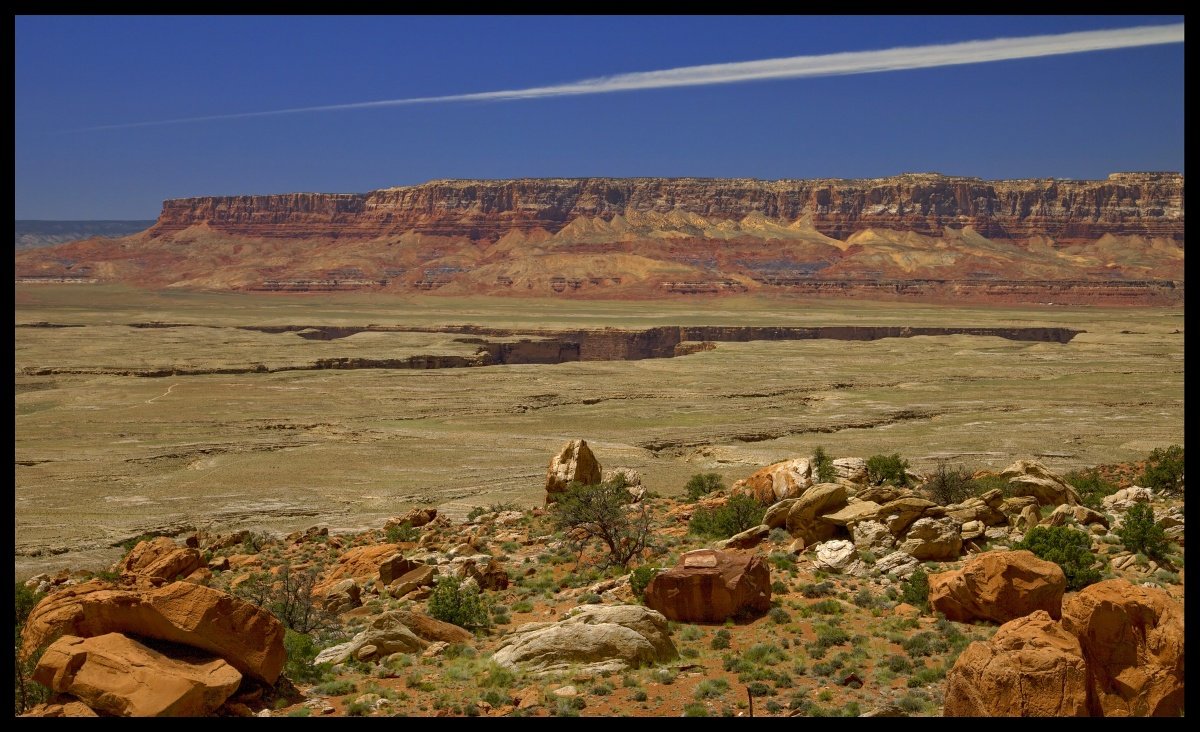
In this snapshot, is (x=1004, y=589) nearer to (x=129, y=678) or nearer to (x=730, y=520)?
(x=730, y=520)

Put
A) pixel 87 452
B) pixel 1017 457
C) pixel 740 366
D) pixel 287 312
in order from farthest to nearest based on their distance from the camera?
1. pixel 287 312
2. pixel 740 366
3. pixel 87 452
4. pixel 1017 457

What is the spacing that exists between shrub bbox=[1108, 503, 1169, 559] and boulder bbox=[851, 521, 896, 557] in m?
4.13

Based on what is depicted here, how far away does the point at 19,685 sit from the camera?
1320 centimetres

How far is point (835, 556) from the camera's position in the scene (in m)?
20.2

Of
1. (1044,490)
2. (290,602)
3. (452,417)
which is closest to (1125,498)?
(1044,490)

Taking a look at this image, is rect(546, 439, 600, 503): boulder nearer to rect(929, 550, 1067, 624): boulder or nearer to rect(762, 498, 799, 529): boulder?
rect(762, 498, 799, 529): boulder

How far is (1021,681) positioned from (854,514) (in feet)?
32.7

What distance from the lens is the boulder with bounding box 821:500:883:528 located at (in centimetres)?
2131

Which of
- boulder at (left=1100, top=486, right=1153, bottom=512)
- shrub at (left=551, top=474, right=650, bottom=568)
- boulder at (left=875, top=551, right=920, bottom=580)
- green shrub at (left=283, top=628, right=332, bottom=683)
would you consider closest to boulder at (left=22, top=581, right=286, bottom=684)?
green shrub at (left=283, top=628, right=332, bottom=683)

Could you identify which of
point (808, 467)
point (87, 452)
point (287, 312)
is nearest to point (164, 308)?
point (287, 312)

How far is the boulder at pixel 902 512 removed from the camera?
68.2ft

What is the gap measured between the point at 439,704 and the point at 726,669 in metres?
3.98
